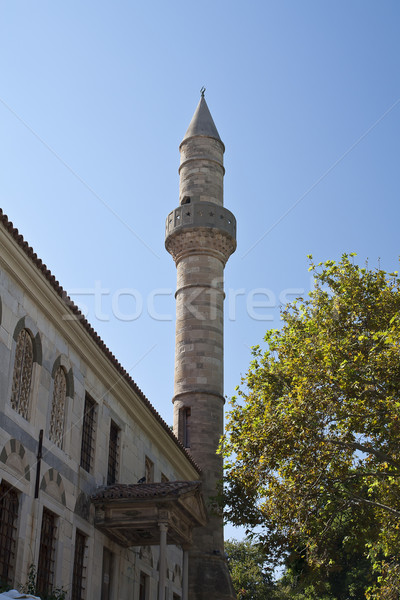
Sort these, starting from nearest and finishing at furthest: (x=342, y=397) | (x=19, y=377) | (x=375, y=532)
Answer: (x=19, y=377) < (x=342, y=397) < (x=375, y=532)

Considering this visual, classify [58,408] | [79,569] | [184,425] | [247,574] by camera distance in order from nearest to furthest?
[58,408]
[79,569]
[184,425]
[247,574]

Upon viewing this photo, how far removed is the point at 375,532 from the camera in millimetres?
19781

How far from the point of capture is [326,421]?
16.8 metres

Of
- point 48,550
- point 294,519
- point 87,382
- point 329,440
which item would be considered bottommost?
point 48,550

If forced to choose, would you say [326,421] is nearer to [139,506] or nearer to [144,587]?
[139,506]

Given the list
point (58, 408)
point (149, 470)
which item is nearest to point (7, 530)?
point (58, 408)

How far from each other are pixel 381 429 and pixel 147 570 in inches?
343

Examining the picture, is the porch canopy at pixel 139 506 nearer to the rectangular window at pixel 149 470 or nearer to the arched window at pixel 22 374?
the arched window at pixel 22 374

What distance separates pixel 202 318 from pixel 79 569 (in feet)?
49.7

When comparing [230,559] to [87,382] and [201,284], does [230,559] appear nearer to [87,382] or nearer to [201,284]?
[201,284]

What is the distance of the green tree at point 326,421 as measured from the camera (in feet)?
53.5

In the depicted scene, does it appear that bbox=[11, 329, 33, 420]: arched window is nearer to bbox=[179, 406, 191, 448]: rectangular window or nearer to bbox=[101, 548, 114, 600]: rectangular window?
bbox=[101, 548, 114, 600]: rectangular window

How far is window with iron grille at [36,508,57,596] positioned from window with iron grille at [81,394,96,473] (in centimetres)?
230

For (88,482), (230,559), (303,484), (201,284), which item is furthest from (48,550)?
(230,559)
